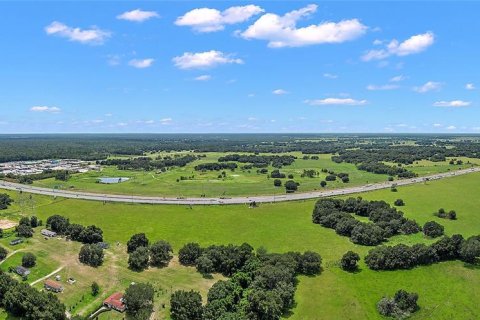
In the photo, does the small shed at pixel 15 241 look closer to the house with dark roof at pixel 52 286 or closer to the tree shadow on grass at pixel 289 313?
the house with dark roof at pixel 52 286

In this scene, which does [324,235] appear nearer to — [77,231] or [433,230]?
[433,230]

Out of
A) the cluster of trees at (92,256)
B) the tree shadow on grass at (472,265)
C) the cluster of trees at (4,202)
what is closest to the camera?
the cluster of trees at (92,256)

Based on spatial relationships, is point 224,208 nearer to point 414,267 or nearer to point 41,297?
point 414,267

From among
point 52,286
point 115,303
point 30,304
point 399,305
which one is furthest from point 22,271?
point 399,305

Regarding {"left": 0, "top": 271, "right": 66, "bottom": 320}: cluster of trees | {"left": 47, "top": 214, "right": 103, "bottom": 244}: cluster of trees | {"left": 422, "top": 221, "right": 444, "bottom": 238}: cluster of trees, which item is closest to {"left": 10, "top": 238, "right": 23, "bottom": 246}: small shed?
{"left": 47, "top": 214, "right": 103, "bottom": 244}: cluster of trees

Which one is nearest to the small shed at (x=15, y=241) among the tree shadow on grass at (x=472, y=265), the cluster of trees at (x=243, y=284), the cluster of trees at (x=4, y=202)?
the cluster of trees at (x=4, y=202)

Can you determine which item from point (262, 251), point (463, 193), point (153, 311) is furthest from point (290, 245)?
point (463, 193)
